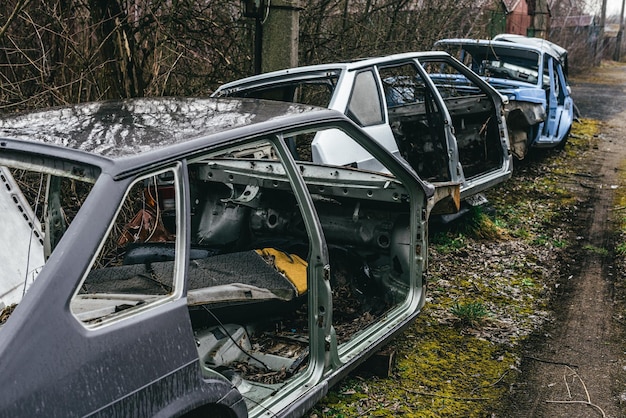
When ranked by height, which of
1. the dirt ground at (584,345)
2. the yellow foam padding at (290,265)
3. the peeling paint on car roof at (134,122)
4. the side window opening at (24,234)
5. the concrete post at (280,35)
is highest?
the concrete post at (280,35)

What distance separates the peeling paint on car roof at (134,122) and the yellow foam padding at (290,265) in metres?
1.02

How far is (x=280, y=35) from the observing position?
24.4 ft

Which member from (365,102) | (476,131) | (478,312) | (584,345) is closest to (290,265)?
(478,312)

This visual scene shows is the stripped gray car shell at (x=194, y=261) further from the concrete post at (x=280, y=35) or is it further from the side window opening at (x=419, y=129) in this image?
the side window opening at (x=419, y=129)

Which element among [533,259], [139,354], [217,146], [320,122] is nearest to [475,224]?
[533,259]

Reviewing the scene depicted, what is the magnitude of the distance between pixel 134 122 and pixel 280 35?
465 centimetres

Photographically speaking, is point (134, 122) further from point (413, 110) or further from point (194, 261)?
point (413, 110)

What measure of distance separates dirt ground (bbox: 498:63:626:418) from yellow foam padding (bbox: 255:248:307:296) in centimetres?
144

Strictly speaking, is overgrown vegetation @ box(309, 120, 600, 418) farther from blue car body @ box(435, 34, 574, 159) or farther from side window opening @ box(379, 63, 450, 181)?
blue car body @ box(435, 34, 574, 159)

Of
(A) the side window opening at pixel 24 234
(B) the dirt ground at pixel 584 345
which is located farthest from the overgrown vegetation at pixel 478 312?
(A) the side window opening at pixel 24 234

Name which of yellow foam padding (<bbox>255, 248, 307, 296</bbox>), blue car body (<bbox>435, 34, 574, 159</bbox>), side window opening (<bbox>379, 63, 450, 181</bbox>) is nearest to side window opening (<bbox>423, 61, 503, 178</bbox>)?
side window opening (<bbox>379, 63, 450, 181</bbox>)

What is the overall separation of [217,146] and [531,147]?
31.0 feet

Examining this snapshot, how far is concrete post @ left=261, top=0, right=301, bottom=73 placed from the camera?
7.36m

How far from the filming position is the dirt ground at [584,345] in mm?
4270
